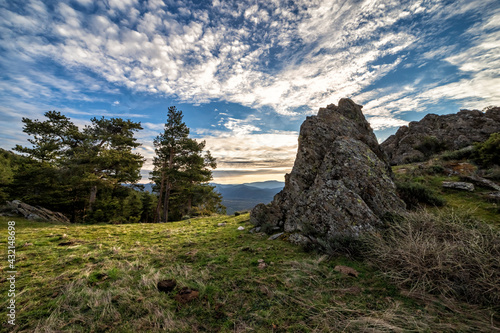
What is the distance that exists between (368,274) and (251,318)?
2984 millimetres

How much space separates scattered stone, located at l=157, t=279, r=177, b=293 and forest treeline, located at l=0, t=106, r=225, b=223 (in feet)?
65.7

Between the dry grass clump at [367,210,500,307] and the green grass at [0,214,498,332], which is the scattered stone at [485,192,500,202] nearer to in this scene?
the dry grass clump at [367,210,500,307]

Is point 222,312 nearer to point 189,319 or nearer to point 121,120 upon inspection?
point 189,319

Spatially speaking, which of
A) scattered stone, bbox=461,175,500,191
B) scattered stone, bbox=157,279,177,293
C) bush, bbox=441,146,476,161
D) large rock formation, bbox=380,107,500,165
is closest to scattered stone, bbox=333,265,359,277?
scattered stone, bbox=157,279,177,293

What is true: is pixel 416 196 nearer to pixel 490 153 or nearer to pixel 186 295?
pixel 490 153

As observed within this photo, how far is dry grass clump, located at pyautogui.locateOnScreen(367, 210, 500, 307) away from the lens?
3037 millimetres

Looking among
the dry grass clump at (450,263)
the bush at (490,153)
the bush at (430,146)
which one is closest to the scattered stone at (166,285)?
the dry grass clump at (450,263)

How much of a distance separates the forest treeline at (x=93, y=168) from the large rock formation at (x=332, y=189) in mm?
17253

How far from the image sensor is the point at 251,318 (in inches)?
119

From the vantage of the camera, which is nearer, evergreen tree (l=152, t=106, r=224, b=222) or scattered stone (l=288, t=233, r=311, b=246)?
scattered stone (l=288, t=233, r=311, b=246)

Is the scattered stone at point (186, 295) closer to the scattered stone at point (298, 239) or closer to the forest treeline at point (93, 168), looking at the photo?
the scattered stone at point (298, 239)

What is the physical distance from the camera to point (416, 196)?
7770 mm

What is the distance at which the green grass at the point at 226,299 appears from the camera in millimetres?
2738

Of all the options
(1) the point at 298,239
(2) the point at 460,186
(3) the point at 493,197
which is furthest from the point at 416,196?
(1) the point at 298,239
